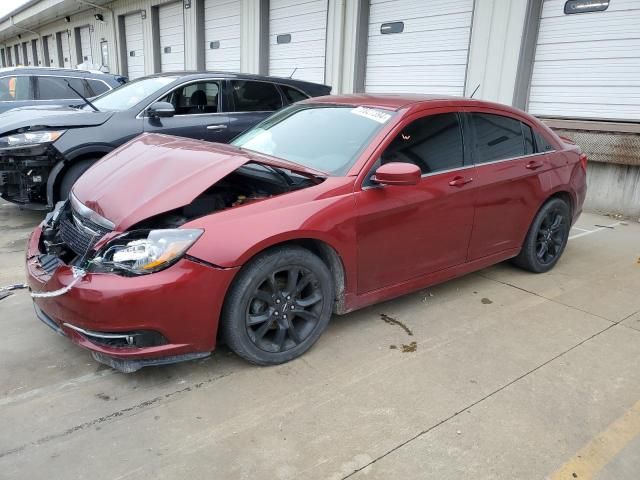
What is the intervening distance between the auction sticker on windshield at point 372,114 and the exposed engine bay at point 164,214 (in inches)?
27.6

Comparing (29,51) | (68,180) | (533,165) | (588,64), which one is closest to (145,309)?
(533,165)

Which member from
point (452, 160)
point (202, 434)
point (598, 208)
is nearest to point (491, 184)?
point (452, 160)

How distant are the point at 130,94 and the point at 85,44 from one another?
21.2 meters

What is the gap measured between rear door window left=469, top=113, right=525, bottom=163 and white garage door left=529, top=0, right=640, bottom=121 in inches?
166

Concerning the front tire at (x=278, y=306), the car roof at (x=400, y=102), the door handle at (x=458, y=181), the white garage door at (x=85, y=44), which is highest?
the white garage door at (x=85, y=44)

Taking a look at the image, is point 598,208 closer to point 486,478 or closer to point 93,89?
point 486,478

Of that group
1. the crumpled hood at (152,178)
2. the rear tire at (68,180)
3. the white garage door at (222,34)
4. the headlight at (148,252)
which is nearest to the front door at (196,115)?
the rear tire at (68,180)

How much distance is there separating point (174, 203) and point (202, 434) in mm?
1175

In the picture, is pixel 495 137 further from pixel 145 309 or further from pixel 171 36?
pixel 171 36

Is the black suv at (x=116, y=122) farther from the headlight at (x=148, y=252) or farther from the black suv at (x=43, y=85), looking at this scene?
the headlight at (x=148, y=252)

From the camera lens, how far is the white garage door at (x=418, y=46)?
923 centimetres

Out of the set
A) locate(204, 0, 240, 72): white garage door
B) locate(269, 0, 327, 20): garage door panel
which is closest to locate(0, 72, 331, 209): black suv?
locate(269, 0, 327, 20): garage door panel

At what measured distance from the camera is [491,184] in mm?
3877

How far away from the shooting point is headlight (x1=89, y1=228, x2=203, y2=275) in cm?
254
